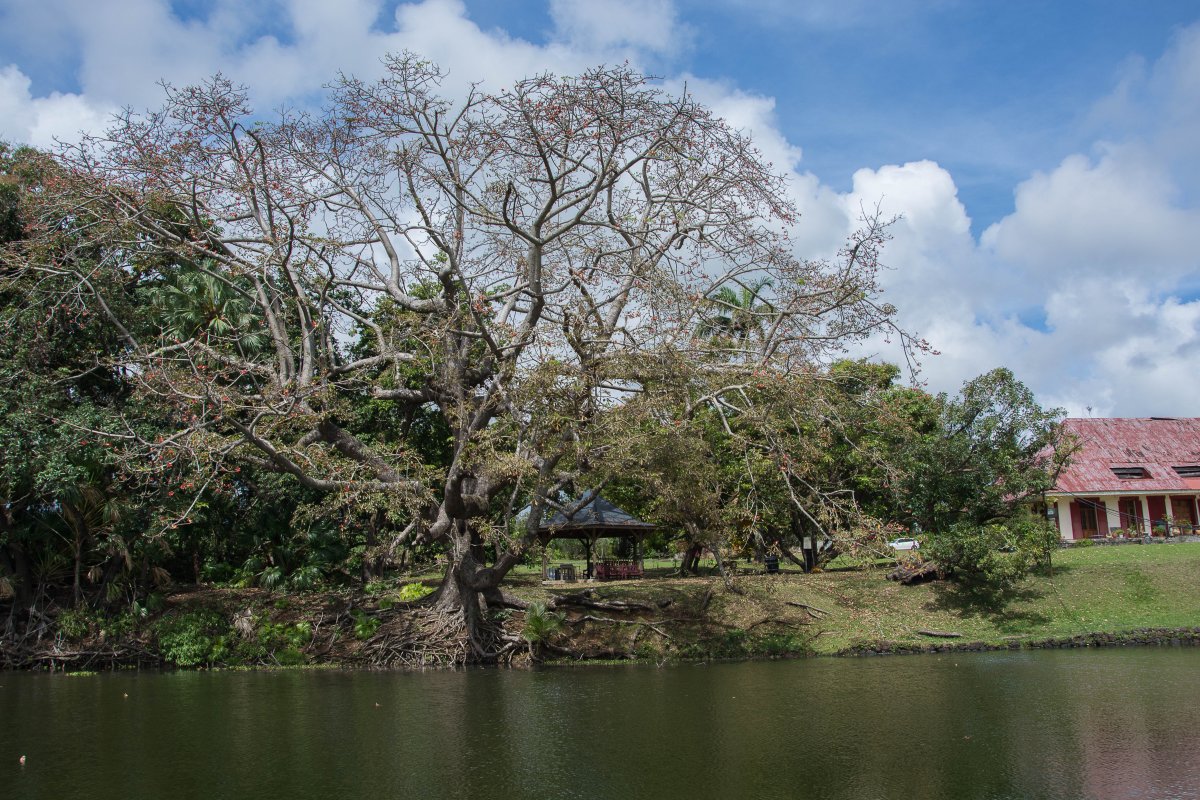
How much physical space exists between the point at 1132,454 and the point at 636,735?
103 feet

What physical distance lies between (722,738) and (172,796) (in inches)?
188

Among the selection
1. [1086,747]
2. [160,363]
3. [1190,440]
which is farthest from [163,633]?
[1190,440]

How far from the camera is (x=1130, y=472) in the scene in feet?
106

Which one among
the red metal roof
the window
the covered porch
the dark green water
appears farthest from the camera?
the window

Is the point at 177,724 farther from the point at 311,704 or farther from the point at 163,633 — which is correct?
the point at 163,633

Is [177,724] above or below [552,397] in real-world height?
below

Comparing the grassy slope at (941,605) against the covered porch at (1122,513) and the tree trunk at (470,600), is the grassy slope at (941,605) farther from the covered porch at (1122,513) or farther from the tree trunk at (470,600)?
the covered porch at (1122,513)

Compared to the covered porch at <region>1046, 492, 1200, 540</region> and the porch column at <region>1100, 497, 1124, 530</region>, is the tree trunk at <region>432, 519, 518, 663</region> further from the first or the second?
the porch column at <region>1100, 497, 1124, 530</region>

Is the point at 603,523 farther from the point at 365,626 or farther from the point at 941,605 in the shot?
the point at 941,605

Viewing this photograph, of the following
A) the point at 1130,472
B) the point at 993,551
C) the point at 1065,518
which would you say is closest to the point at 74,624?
the point at 993,551

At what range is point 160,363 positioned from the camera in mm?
13227

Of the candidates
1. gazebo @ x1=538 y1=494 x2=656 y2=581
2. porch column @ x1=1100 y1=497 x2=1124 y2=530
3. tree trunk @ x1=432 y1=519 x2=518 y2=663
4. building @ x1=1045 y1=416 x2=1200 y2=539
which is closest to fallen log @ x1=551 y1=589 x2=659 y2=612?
tree trunk @ x1=432 y1=519 x2=518 y2=663

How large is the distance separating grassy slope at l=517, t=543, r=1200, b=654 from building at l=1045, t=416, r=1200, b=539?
11.2 metres

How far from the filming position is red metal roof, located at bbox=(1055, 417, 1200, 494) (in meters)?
31.2
